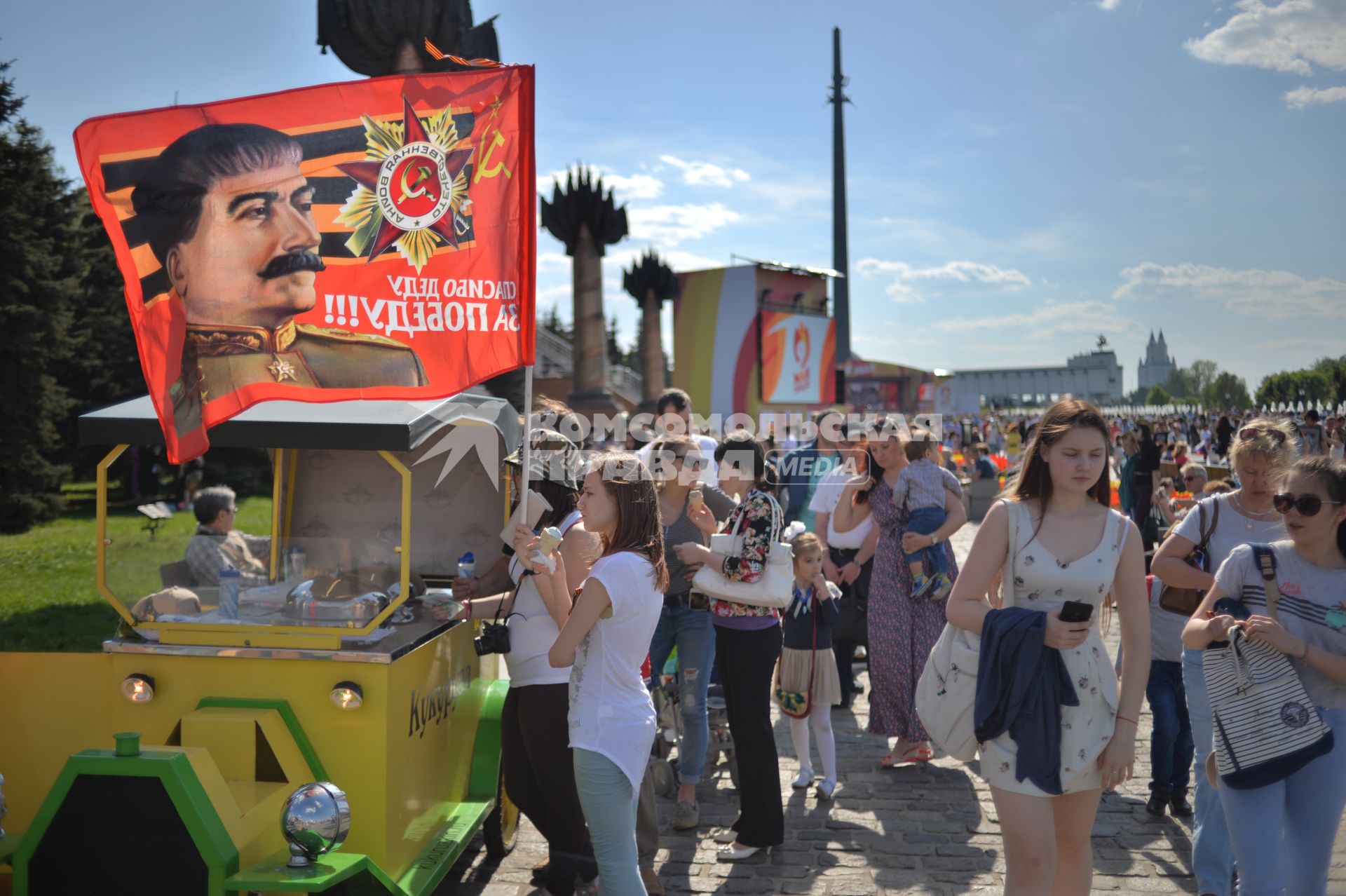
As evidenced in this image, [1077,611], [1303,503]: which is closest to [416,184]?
[1077,611]

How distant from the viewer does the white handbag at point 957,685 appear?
10.7 feet

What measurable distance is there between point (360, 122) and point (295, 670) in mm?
2217

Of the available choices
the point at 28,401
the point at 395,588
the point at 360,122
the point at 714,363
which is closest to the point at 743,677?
the point at 395,588

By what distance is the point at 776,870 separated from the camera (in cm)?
500

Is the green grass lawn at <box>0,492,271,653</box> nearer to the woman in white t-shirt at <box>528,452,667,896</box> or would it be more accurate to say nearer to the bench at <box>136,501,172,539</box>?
the bench at <box>136,501,172,539</box>

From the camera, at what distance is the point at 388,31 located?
64.7ft

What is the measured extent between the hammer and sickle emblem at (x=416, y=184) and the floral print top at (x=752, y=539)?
220cm

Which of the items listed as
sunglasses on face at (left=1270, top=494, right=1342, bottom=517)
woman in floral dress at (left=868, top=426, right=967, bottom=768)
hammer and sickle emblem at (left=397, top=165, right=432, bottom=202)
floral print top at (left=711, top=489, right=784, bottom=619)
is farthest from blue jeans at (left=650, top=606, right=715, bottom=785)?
sunglasses on face at (left=1270, top=494, right=1342, bottom=517)

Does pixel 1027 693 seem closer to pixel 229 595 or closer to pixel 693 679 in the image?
pixel 693 679

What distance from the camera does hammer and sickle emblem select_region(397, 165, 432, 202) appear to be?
161 inches

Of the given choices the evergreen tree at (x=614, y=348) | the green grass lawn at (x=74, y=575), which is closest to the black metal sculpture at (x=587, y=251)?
the green grass lawn at (x=74, y=575)

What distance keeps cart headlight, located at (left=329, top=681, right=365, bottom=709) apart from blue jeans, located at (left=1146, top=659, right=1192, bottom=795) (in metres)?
4.15

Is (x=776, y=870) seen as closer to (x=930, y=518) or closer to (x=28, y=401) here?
(x=930, y=518)

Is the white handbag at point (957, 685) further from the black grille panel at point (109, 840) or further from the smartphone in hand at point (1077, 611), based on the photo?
the black grille panel at point (109, 840)
